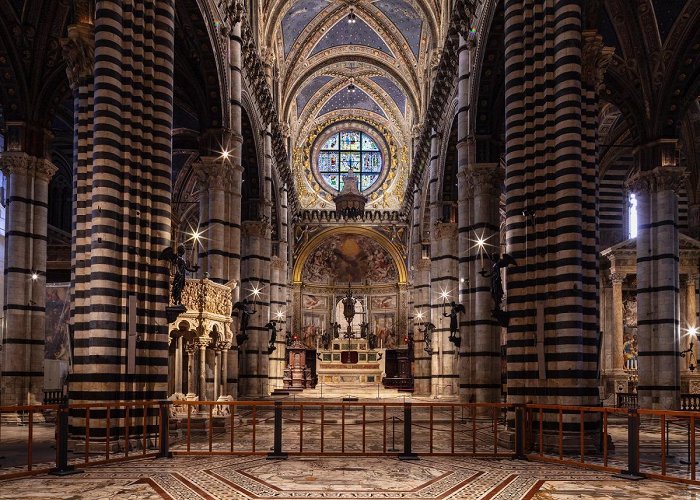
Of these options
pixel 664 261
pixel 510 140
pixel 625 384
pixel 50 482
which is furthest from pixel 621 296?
pixel 50 482

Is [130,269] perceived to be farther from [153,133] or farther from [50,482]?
[50,482]

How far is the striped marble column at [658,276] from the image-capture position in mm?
23484

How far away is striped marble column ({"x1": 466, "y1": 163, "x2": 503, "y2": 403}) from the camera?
2216cm

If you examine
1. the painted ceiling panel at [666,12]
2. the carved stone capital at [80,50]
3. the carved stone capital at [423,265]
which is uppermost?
the painted ceiling panel at [666,12]

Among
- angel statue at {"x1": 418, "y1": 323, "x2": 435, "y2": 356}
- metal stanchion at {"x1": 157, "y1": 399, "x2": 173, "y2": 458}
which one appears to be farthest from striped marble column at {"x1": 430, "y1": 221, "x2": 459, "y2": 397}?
metal stanchion at {"x1": 157, "y1": 399, "x2": 173, "y2": 458}

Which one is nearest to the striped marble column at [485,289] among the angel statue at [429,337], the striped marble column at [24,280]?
the angel statue at [429,337]

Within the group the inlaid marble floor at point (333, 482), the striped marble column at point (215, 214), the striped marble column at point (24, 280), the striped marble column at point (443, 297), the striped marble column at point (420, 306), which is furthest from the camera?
the striped marble column at point (420, 306)

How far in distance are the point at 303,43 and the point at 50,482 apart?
35194 mm

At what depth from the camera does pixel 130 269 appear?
14852 mm

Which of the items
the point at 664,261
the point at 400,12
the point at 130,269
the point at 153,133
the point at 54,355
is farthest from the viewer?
the point at 400,12

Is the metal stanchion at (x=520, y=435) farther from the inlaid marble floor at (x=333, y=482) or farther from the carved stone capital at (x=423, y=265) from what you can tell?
the carved stone capital at (x=423, y=265)

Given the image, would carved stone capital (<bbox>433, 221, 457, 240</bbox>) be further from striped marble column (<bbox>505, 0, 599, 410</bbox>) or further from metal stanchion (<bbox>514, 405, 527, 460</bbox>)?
metal stanchion (<bbox>514, 405, 527, 460</bbox>)

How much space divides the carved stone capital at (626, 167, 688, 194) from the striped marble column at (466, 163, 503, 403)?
531 cm

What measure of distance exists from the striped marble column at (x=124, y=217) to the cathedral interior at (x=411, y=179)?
0.04 m
